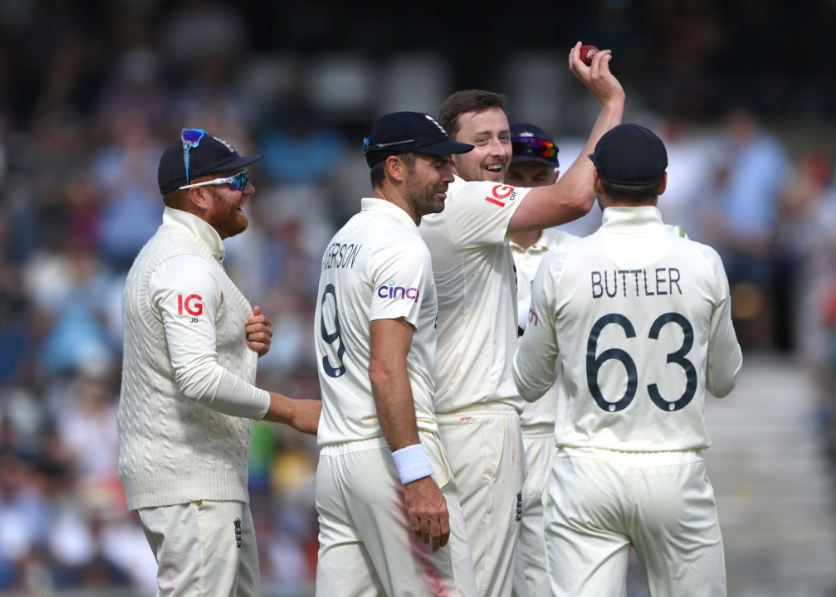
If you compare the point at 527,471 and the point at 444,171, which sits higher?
the point at 444,171

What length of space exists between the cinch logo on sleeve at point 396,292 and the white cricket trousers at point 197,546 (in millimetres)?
1229

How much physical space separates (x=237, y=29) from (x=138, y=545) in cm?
724

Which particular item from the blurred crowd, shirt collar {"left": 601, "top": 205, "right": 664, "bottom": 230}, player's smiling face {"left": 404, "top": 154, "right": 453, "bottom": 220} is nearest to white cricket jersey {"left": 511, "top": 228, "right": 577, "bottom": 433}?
player's smiling face {"left": 404, "top": 154, "right": 453, "bottom": 220}

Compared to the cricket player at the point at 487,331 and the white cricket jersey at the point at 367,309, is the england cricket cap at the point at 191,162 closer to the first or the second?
the white cricket jersey at the point at 367,309

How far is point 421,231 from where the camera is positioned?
23.2 feet

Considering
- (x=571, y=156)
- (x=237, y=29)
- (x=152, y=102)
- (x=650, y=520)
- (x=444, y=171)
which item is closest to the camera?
(x=650, y=520)

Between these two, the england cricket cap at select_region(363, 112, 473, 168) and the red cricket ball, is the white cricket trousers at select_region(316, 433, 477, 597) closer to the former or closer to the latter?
the england cricket cap at select_region(363, 112, 473, 168)

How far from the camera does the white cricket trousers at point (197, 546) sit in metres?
6.73

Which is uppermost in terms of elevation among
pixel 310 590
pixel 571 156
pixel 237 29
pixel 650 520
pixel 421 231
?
pixel 237 29

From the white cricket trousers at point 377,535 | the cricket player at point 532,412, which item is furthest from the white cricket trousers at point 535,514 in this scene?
the white cricket trousers at point 377,535

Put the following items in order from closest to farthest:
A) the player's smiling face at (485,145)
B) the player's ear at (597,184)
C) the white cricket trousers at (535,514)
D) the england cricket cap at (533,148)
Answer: the player's ear at (597,184)
the player's smiling face at (485,145)
the white cricket trousers at (535,514)
the england cricket cap at (533,148)

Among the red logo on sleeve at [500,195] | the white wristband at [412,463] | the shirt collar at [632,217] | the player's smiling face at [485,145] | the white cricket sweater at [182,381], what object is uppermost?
the player's smiling face at [485,145]

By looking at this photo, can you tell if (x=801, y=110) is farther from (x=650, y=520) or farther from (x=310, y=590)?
(x=650, y=520)

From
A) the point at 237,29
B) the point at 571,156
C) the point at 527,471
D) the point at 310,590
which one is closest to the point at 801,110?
the point at 571,156
